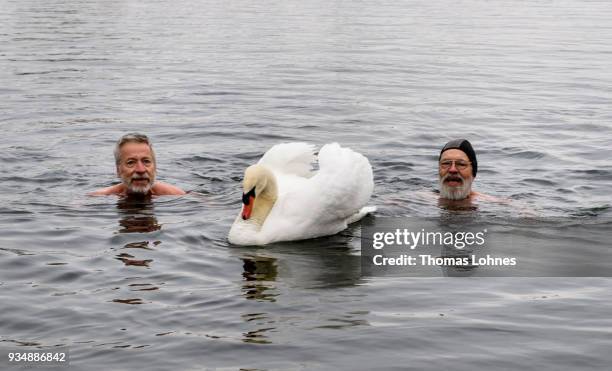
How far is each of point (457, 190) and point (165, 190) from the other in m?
3.43

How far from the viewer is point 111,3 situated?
46.8 m

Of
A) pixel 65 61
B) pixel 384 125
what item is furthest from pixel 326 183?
pixel 65 61

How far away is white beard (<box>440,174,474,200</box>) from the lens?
12227mm

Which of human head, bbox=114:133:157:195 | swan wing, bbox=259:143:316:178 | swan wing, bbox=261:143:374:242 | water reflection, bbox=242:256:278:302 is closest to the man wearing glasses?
human head, bbox=114:133:157:195

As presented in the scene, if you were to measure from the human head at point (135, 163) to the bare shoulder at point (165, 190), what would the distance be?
0.24 meters

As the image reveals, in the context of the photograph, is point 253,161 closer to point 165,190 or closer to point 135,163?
point 165,190

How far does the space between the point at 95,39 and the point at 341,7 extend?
1937cm

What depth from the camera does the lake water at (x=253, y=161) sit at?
24.9 ft

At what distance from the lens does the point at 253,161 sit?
1471 centimetres

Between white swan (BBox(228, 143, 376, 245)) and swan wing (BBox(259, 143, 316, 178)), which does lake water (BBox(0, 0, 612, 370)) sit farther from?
swan wing (BBox(259, 143, 316, 178))

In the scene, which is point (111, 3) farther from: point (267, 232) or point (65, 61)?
point (267, 232)

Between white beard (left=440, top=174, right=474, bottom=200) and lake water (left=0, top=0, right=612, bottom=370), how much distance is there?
0.28 m

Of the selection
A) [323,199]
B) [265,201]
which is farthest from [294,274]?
[265,201]

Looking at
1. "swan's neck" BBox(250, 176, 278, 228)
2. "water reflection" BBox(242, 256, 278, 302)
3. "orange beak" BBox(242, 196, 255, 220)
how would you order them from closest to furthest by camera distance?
"water reflection" BBox(242, 256, 278, 302) < "orange beak" BBox(242, 196, 255, 220) < "swan's neck" BBox(250, 176, 278, 228)
